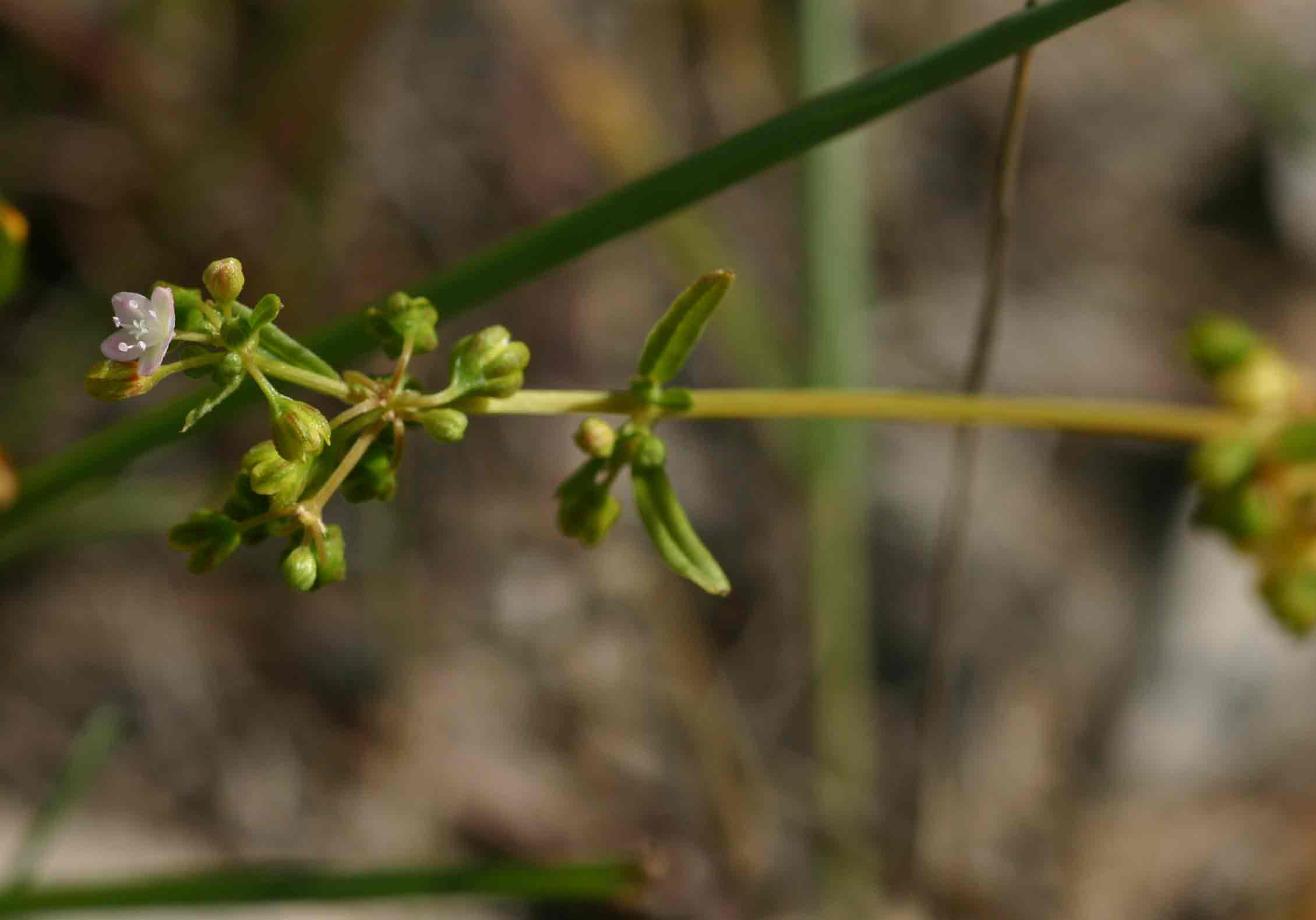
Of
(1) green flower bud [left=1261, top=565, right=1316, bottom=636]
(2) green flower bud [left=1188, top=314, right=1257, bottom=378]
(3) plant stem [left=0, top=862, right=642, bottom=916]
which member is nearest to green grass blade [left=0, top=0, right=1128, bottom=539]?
(3) plant stem [left=0, top=862, right=642, bottom=916]

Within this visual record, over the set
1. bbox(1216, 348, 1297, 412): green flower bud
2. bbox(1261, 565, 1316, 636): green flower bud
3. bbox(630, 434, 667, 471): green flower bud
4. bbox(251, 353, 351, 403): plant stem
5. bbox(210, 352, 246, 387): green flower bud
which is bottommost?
bbox(210, 352, 246, 387): green flower bud

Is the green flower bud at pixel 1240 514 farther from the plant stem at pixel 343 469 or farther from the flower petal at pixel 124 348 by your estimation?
the flower petal at pixel 124 348

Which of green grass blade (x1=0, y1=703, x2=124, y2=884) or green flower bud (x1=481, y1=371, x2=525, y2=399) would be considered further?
green grass blade (x1=0, y1=703, x2=124, y2=884)

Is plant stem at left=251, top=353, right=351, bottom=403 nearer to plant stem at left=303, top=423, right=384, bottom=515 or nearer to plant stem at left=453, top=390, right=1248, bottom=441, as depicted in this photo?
plant stem at left=303, top=423, right=384, bottom=515

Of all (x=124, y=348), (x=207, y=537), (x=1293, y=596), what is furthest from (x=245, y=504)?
(x=1293, y=596)

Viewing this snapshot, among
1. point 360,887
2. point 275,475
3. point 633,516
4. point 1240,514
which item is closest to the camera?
point 275,475

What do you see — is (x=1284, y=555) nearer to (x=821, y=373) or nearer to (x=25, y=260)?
(x=821, y=373)

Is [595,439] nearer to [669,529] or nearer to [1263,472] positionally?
[669,529]

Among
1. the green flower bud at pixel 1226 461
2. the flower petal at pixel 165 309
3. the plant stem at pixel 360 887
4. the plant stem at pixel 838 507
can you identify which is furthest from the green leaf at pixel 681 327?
the green flower bud at pixel 1226 461
